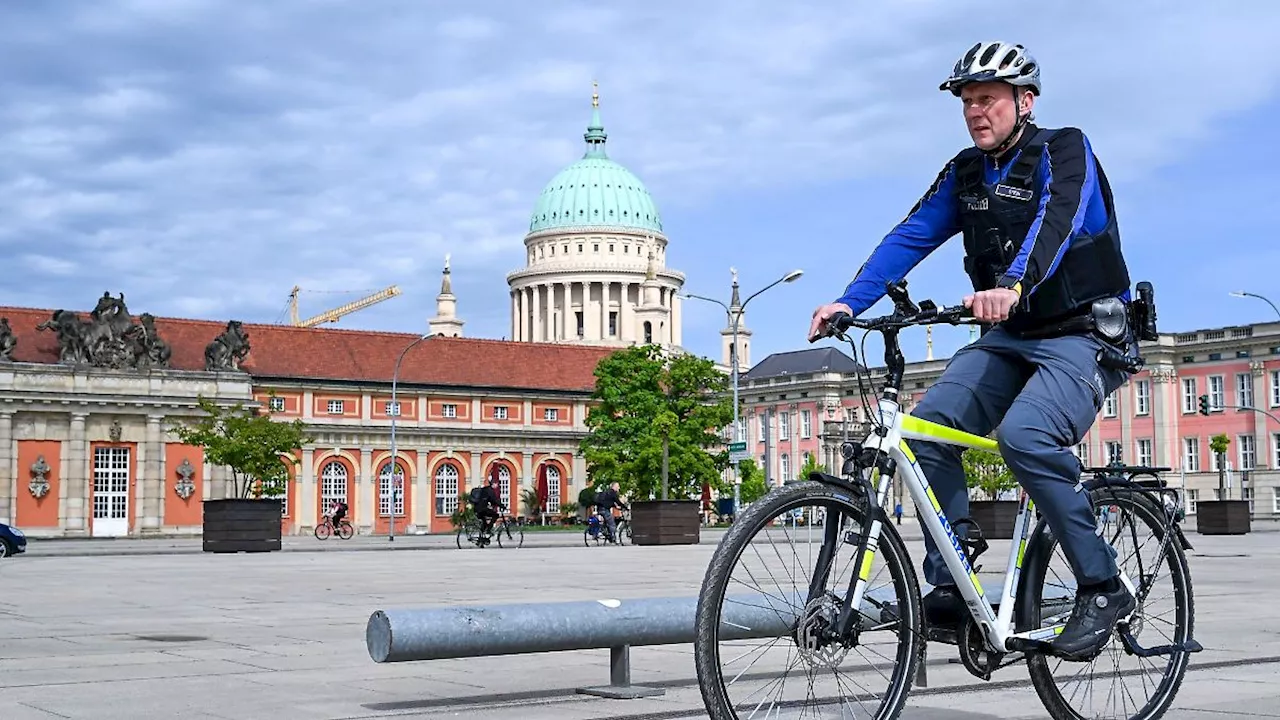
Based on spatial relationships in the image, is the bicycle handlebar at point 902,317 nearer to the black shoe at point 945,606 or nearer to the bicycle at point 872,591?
the bicycle at point 872,591

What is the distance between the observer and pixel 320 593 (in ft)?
56.1

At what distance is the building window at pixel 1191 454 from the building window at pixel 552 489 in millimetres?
39024

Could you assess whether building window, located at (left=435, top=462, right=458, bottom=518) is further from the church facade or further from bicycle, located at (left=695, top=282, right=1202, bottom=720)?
bicycle, located at (left=695, top=282, right=1202, bottom=720)

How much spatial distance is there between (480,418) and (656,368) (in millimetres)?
16986

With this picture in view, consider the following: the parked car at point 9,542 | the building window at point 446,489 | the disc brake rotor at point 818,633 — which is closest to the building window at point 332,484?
the building window at point 446,489

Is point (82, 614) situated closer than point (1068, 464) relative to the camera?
No

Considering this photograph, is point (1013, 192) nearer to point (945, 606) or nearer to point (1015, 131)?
point (1015, 131)

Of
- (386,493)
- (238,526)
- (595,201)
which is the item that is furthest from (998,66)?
(595,201)

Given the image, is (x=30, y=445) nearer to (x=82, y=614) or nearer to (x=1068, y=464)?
(x=82, y=614)

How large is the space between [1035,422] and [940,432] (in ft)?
1.08

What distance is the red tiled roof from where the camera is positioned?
3194 inches

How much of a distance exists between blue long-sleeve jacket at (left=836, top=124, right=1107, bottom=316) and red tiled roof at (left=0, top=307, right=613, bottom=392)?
3049 inches

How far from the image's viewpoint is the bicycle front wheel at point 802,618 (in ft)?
15.8

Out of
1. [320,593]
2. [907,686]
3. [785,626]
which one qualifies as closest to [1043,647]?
[907,686]
